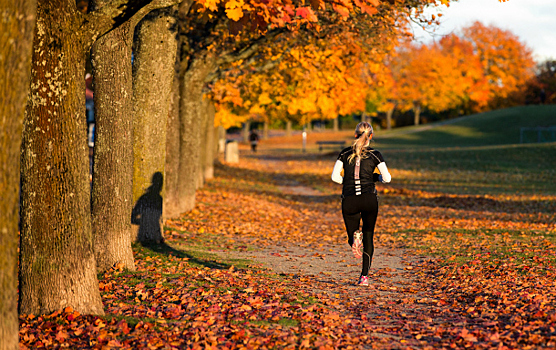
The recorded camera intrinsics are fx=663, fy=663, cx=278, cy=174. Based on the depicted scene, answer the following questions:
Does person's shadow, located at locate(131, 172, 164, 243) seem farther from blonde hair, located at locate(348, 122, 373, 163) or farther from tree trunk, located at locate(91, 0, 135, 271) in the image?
blonde hair, located at locate(348, 122, 373, 163)

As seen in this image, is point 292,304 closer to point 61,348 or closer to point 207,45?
point 61,348

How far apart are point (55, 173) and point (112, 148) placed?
2638mm

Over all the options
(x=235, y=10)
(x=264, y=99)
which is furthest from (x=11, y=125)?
(x=264, y=99)

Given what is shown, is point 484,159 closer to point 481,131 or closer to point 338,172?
point 481,131

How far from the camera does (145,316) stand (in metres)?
6.95

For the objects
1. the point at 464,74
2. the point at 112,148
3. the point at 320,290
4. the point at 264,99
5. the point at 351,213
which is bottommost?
the point at 320,290

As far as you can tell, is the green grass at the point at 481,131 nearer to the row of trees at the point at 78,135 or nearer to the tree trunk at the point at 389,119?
the tree trunk at the point at 389,119

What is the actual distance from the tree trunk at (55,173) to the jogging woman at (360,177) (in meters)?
3.27

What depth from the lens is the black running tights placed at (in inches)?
339

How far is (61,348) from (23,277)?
1.16 meters

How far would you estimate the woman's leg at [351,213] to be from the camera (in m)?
8.63

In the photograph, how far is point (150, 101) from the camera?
1140 cm

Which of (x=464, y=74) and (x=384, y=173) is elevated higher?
(x=464, y=74)

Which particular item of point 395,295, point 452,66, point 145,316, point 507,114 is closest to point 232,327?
point 145,316
